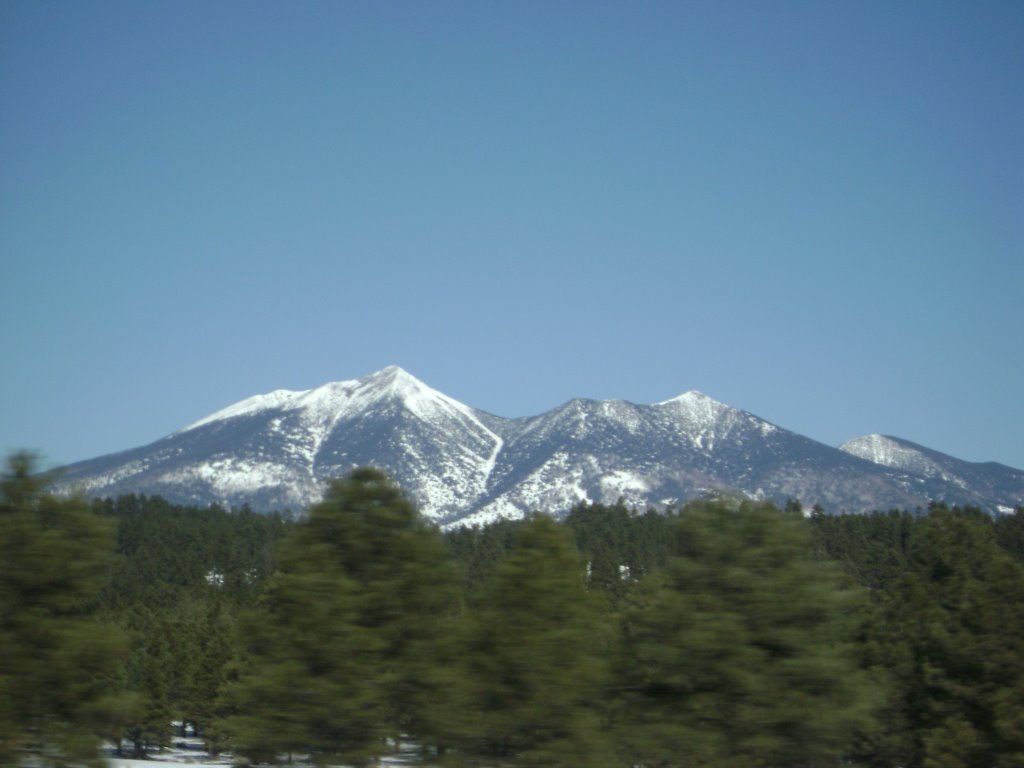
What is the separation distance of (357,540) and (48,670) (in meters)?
4.63

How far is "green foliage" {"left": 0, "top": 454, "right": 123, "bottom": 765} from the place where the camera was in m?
15.8

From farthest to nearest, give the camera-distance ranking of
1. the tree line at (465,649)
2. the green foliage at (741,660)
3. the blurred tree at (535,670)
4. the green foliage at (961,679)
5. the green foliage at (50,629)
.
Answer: the green foliage at (961,679) → the blurred tree at (535,670) → the green foliage at (741,660) → the tree line at (465,649) → the green foliage at (50,629)

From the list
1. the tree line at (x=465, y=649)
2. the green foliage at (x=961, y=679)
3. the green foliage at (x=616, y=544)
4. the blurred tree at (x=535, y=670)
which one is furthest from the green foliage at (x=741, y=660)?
the green foliage at (x=616, y=544)

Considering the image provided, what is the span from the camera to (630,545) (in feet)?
337

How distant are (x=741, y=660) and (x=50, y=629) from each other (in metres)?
9.69

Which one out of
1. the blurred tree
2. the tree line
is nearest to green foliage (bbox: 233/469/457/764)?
the tree line

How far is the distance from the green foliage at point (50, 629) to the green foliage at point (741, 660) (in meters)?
7.66

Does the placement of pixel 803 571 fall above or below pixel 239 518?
below

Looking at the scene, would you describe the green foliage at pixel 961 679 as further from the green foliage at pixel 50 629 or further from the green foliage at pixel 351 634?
the green foliage at pixel 50 629

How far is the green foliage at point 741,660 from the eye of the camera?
1686 centimetres

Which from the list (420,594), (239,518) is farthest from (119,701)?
(239,518)

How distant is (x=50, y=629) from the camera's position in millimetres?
16312

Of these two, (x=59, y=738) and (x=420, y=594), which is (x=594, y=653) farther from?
(x=59, y=738)

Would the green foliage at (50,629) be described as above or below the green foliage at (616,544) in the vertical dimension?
below
